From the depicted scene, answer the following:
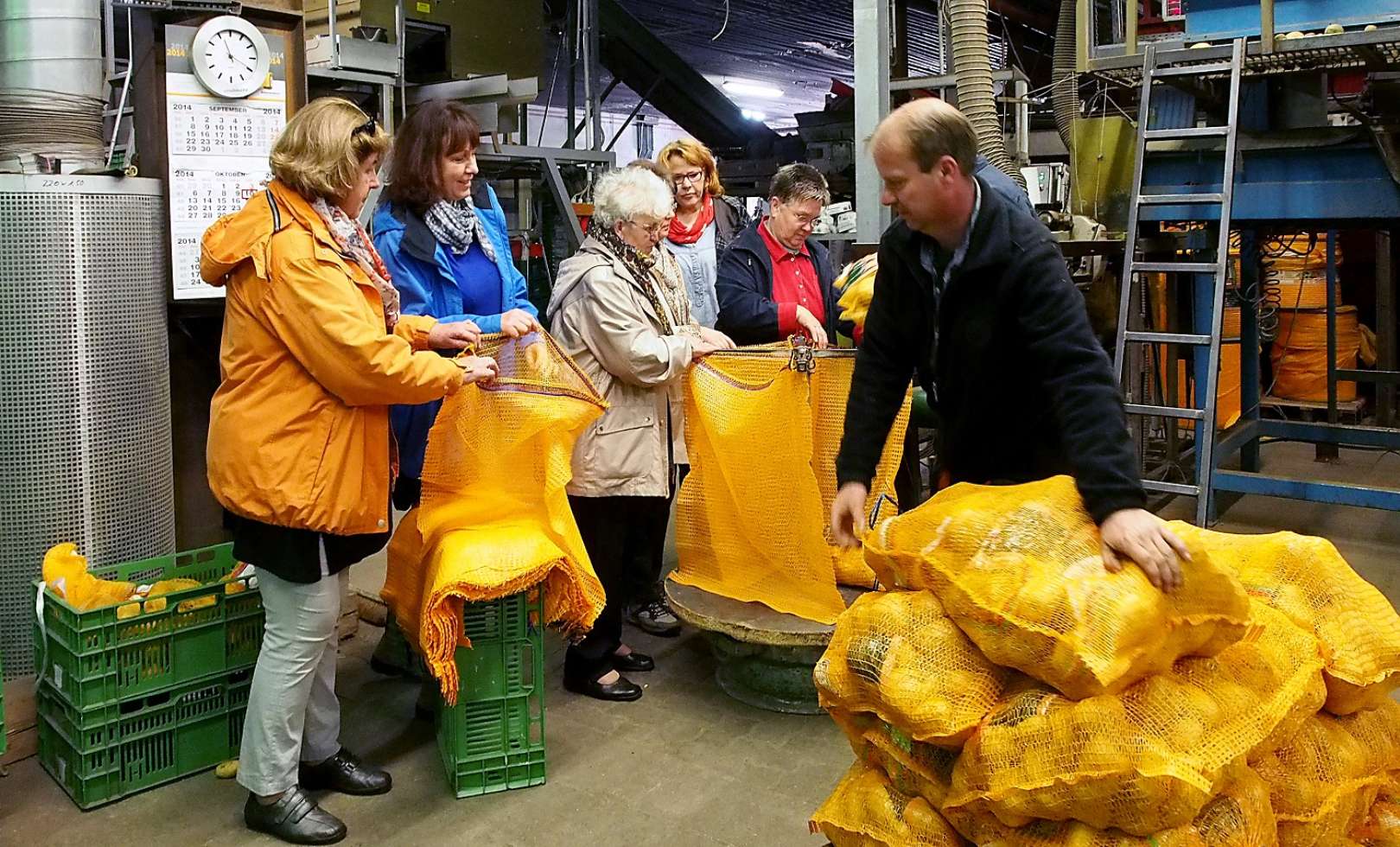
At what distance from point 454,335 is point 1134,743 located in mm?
1882

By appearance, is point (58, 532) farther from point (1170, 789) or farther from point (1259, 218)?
point (1259, 218)

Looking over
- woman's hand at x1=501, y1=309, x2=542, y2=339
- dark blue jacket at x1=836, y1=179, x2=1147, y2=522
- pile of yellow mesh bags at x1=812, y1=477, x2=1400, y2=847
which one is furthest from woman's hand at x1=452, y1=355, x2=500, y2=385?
pile of yellow mesh bags at x1=812, y1=477, x2=1400, y2=847

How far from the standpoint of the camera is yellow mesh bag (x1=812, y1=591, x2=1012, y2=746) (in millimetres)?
1673

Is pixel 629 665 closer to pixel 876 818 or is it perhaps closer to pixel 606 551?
pixel 606 551

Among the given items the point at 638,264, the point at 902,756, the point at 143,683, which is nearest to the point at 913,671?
the point at 902,756

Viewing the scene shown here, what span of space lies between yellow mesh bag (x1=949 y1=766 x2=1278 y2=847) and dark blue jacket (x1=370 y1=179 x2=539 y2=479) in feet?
6.13

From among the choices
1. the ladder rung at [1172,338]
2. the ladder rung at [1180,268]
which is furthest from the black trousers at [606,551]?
the ladder rung at [1180,268]

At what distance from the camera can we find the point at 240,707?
9.83 feet

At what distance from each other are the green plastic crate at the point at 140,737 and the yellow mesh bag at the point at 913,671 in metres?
1.85

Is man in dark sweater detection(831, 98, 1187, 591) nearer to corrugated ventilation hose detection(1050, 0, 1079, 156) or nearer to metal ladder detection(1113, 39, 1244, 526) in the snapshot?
metal ladder detection(1113, 39, 1244, 526)

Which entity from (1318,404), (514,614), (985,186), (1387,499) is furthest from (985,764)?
(1318,404)

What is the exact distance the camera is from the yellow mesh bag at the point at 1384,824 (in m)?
1.83

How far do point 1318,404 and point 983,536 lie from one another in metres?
6.87

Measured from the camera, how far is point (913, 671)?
170cm
